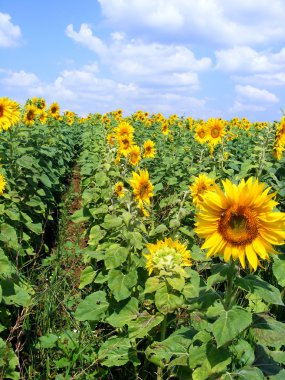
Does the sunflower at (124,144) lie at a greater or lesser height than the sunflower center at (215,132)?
lesser

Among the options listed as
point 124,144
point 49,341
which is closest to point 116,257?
point 49,341

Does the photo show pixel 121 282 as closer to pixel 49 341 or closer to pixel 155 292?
pixel 155 292

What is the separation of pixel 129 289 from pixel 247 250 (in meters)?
1.16


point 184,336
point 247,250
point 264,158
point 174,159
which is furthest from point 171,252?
point 174,159

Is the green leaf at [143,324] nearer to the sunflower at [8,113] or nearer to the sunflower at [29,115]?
the sunflower at [8,113]

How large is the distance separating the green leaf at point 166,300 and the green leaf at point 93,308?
24.2 inches

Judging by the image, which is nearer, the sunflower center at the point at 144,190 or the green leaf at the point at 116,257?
the green leaf at the point at 116,257

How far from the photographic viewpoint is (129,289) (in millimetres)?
3043

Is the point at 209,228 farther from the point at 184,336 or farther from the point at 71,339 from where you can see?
the point at 71,339

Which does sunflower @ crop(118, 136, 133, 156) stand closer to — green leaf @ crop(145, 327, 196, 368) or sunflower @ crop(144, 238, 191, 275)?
sunflower @ crop(144, 238, 191, 275)

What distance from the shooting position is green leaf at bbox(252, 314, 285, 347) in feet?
6.87

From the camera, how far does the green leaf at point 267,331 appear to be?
209 cm

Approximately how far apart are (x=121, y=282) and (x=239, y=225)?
3.85 ft

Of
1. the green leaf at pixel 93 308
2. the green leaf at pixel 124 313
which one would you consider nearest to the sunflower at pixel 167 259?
the green leaf at pixel 124 313
